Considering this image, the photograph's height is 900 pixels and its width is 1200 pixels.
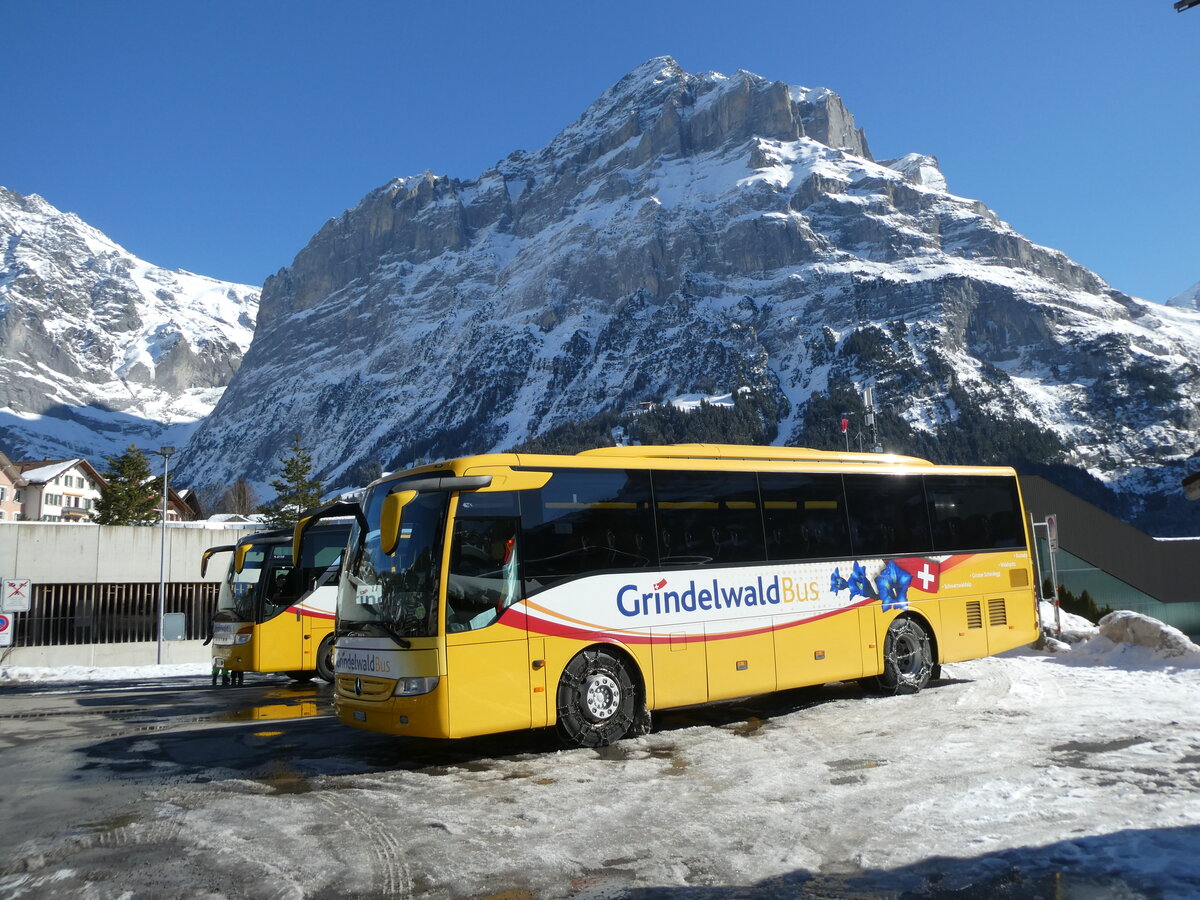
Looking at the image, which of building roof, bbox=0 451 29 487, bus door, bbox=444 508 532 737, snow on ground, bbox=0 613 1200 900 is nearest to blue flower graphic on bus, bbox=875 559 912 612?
snow on ground, bbox=0 613 1200 900

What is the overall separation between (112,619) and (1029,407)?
171 metres

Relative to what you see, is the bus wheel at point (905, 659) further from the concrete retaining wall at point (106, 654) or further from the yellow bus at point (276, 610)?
the concrete retaining wall at point (106, 654)

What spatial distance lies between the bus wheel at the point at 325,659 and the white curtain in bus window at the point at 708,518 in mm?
10555

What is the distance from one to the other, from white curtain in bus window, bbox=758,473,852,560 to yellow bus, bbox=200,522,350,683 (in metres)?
10.5

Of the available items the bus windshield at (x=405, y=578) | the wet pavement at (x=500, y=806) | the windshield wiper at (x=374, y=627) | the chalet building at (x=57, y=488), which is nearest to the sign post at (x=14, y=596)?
the wet pavement at (x=500, y=806)

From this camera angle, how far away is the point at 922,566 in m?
12.3

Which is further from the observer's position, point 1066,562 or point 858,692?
point 1066,562

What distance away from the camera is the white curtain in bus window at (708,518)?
33.0ft

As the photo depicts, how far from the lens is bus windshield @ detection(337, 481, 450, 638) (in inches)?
330

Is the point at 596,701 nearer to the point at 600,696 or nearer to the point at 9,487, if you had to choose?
the point at 600,696

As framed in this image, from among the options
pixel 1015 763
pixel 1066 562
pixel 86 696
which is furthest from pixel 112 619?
pixel 1066 562

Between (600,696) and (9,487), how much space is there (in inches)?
4130

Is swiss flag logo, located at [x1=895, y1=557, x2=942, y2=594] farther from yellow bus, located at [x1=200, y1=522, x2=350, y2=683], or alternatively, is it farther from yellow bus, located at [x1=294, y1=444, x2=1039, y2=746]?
yellow bus, located at [x1=200, y1=522, x2=350, y2=683]

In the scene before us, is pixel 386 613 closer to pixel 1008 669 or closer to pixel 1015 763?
pixel 1015 763
